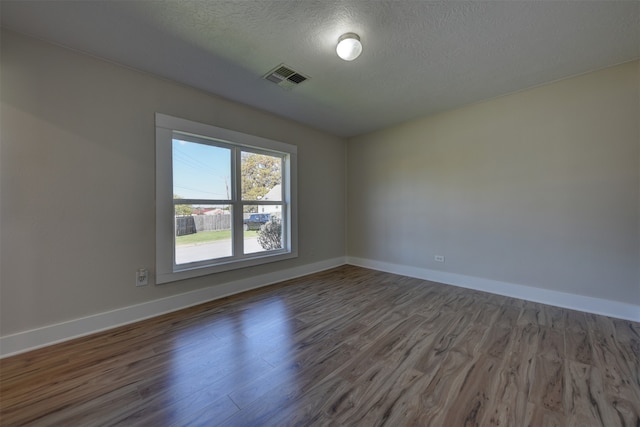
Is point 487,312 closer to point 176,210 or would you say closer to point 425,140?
point 425,140

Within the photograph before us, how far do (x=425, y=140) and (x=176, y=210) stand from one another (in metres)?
3.69

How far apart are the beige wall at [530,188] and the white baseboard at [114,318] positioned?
2.62 m

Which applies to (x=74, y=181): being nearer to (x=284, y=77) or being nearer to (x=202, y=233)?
(x=202, y=233)

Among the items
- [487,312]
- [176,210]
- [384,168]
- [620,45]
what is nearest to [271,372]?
[176,210]

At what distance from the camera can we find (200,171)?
3.01m

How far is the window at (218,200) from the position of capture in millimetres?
2658

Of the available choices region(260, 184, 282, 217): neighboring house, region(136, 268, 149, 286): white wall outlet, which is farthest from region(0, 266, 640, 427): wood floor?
region(260, 184, 282, 217): neighboring house

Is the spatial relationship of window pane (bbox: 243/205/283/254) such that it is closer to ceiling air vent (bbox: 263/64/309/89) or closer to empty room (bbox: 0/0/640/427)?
empty room (bbox: 0/0/640/427)

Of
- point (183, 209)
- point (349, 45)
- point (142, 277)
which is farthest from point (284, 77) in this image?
point (142, 277)

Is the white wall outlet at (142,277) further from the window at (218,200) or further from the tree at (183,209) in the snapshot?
the tree at (183,209)

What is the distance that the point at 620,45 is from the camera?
216 cm

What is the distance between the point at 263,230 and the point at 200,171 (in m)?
1.22

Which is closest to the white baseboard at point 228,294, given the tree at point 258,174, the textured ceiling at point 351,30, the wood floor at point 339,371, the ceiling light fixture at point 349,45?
the wood floor at point 339,371

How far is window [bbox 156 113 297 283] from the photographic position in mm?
2658
